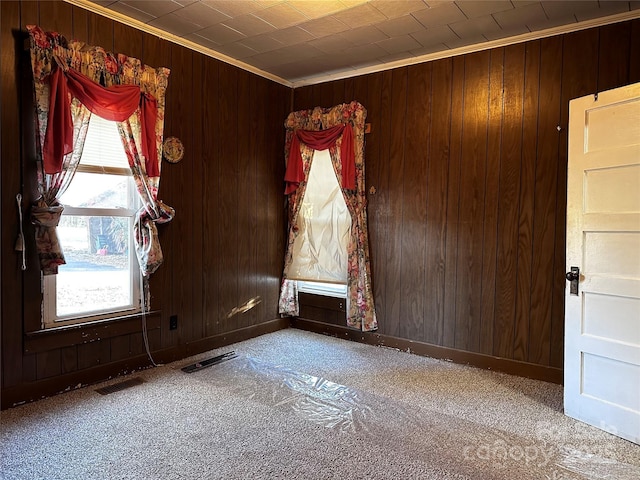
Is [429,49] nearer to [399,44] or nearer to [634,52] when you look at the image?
[399,44]

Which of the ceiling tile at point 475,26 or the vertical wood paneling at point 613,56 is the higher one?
the ceiling tile at point 475,26

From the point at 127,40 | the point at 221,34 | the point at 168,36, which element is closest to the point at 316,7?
the point at 221,34

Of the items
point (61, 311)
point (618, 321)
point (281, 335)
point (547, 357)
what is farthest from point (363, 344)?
point (61, 311)

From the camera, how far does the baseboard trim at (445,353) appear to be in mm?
3428

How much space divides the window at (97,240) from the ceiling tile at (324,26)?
1.66m

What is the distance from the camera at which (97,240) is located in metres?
3.21

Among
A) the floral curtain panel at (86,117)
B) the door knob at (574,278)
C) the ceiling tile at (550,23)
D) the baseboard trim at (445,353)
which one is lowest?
the baseboard trim at (445,353)

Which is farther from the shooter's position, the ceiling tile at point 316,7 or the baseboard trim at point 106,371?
the ceiling tile at point 316,7

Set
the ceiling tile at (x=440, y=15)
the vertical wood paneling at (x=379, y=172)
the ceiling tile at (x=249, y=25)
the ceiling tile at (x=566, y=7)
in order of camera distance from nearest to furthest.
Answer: the ceiling tile at (x=566, y=7)
the ceiling tile at (x=440, y=15)
the ceiling tile at (x=249, y=25)
the vertical wood paneling at (x=379, y=172)

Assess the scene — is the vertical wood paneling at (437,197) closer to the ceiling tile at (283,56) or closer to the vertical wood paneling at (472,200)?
the vertical wood paneling at (472,200)

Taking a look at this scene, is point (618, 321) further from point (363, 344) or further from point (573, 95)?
point (363, 344)

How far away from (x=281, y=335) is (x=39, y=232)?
2.52 metres

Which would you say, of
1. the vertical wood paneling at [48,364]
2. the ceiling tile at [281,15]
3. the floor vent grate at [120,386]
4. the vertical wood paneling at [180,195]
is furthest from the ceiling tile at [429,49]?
the vertical wood paneling at [48,364]

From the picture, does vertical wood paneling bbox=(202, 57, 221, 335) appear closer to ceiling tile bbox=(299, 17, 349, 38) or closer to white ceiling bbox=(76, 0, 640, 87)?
white ceiling bbox=(76, 0, 640, 87)
